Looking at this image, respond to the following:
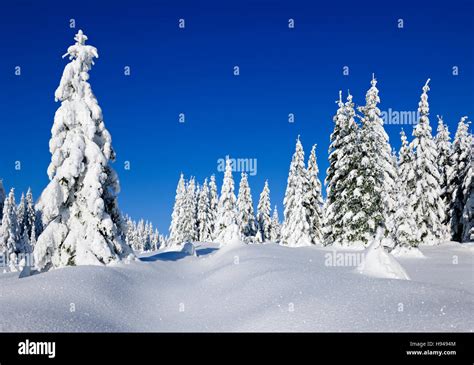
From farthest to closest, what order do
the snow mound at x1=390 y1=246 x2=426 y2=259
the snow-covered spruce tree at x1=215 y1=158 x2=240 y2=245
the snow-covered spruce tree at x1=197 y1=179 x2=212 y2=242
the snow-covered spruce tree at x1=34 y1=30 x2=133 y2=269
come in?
the snow-covered spruce tree at x1=197 y1=179 x2=212 y2=242, the snow-covered spruce tree at x1=215 y1=158 x2=240 y2=245, the snow mound at x1=390 y1=246 x2=426 y2=259, the snow-covered spruce tree at x1=34 y1=30 x2=133 y2=269

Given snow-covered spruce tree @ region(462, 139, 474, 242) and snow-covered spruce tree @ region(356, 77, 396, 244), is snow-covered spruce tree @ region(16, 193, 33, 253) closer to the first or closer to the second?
snow-covered spruce tree @ region(356, 77, 396, 244)

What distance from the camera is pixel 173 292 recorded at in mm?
13891

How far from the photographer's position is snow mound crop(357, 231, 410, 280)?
41.5 feet

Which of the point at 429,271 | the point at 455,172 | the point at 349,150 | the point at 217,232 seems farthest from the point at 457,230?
the point at 217,232

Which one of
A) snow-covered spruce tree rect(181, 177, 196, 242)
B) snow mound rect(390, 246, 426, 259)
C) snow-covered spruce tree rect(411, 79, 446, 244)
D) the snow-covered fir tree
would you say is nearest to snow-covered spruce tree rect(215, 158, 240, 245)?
the snow-covered fir tree

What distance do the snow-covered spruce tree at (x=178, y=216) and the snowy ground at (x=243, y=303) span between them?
52.2 m

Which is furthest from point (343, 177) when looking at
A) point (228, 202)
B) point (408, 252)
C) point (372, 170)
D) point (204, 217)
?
point (204, 217)

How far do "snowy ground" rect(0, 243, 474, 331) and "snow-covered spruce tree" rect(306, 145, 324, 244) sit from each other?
103 feet

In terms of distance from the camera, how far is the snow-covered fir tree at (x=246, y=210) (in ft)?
195

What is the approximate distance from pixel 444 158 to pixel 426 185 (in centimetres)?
912

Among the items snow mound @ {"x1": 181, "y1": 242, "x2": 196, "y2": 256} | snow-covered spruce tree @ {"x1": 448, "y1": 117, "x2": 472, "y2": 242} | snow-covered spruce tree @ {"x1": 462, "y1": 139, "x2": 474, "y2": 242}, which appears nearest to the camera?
snow mound @ {"x1": 181, "y1": 242, "x2": 196, "y2": 256}

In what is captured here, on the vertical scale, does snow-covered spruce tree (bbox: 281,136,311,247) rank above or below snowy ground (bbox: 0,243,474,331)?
above
